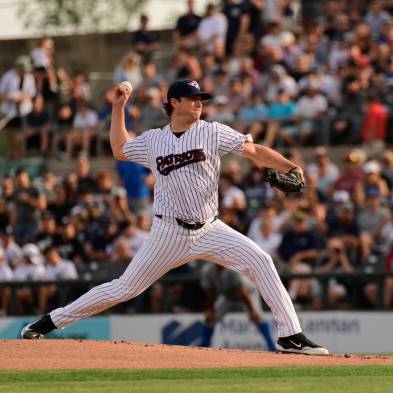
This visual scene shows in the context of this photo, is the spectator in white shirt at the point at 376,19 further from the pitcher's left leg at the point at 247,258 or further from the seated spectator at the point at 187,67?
the pitcher's left leg at the point at 247,258

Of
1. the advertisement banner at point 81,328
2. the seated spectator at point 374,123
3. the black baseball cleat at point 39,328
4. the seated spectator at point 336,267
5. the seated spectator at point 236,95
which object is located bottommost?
the advertisement banner at point 81,328

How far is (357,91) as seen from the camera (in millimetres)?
19453

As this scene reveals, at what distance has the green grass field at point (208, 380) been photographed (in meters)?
8.42

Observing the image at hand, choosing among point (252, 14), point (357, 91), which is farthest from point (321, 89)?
point (252, 14)

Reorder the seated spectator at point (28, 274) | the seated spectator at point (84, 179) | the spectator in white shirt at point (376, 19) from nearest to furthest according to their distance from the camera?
the seated spectator at point (28, 274)
the seated spectator at point (84, 179)
the spectator in white shirt at point (376, 19)

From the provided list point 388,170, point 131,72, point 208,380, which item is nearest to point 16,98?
point 131,72

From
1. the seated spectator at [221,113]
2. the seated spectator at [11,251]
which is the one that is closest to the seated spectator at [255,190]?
the seated spectator at [221,113]

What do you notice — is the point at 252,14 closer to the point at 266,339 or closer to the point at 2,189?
the point at 2,189

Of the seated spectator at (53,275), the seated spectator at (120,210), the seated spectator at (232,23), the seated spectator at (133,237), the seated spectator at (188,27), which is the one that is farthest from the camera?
the seated spectator at (188,27)

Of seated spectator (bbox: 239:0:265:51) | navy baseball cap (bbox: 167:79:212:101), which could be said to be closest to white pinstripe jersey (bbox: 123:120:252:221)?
navy baseball cap (bbox: 167:79:212:101)

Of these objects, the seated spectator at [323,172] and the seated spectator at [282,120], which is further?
the seated spectator at [282,120]

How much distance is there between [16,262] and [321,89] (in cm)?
528

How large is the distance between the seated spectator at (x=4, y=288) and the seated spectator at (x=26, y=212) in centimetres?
103

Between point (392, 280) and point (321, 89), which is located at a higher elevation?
point (321, 89)
